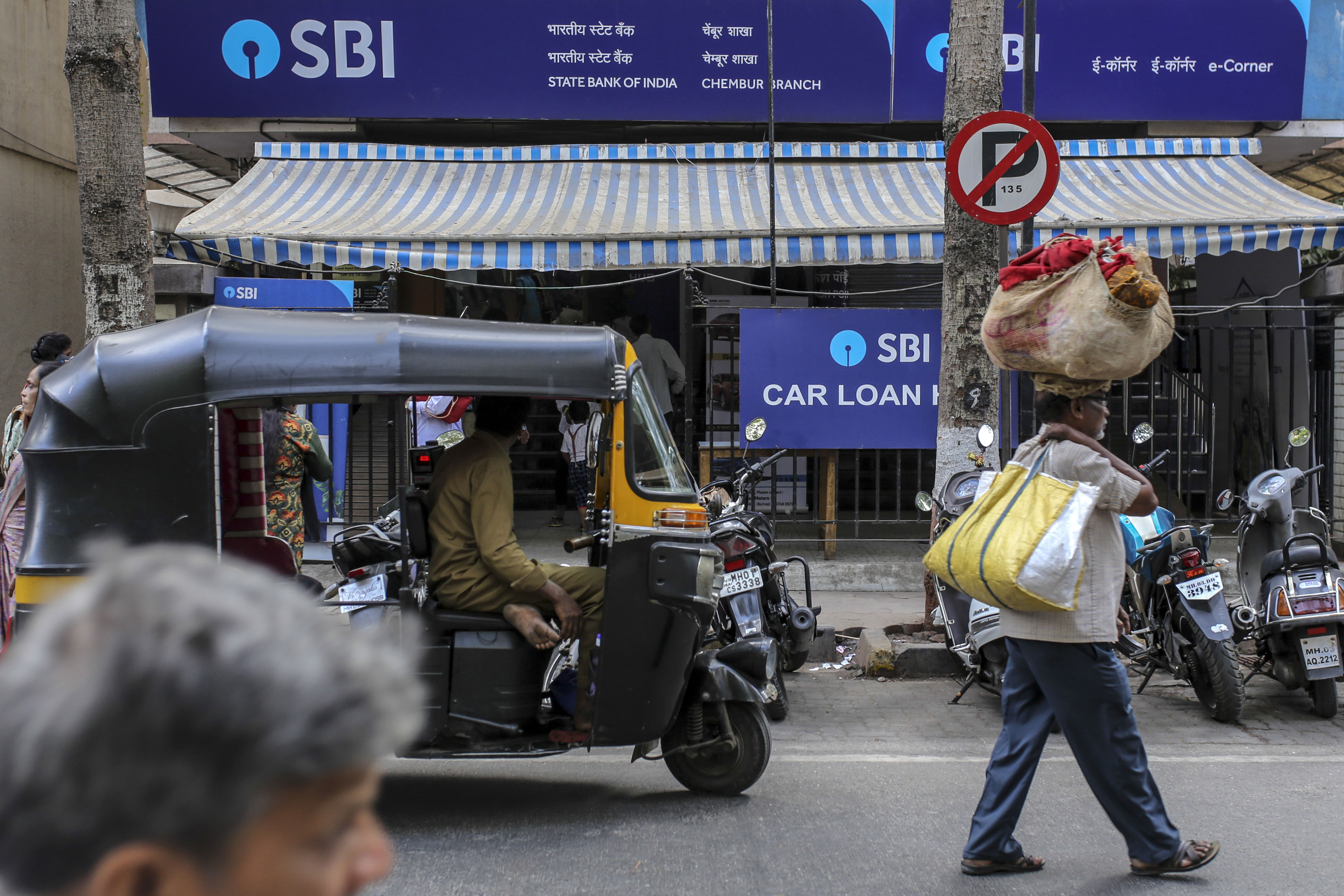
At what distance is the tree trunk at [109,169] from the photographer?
6145mm

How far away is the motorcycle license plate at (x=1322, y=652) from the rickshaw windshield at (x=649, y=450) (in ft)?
11.1

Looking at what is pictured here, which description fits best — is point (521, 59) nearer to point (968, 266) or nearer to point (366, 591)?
point (968, 266)

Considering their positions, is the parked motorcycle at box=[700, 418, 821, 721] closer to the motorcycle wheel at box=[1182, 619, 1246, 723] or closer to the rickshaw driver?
the rickshaw driver

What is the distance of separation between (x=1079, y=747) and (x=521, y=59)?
919 cm

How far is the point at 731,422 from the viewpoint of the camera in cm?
880

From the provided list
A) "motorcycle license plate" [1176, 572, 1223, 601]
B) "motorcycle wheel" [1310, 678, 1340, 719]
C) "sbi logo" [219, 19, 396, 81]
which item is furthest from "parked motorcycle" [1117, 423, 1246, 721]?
"sbi logo" [219, 19, 396, 81]

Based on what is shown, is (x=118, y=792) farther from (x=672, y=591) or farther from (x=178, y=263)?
(x=178, y=263)

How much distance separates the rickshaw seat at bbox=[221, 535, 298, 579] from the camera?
5.14 metres

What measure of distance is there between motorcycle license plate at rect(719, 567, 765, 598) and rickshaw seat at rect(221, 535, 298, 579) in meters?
2.13

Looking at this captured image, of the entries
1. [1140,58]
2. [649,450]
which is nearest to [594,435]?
[649,450]

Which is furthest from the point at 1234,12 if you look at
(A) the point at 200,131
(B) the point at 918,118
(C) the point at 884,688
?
(A) the point at 200,131

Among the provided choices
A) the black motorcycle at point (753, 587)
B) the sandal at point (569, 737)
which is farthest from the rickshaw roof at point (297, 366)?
the black motorcycle at point (753, 587)

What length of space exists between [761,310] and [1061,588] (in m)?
5.43

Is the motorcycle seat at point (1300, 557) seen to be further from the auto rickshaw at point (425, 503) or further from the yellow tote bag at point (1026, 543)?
the auto rickshaw at point (425, 503)
